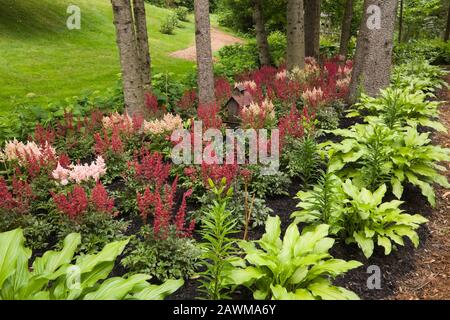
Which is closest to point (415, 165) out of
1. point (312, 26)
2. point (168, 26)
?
point (312, 26)

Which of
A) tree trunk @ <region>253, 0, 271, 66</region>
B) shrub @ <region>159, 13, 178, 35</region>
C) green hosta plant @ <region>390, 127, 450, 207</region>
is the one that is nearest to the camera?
green hosta plant @ <region>390, 127, 450, 207</region>

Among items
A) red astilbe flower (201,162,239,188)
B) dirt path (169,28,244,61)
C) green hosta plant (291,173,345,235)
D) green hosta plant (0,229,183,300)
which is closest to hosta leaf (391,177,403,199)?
green hosta plant (291,173,345,235)

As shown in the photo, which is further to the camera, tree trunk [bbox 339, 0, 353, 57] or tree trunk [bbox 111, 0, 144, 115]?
tree trunk [bbox 339, 0, 353, 57]

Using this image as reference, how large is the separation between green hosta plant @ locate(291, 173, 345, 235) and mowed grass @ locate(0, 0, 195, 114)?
8442mm

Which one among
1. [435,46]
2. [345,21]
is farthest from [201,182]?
[435,46]

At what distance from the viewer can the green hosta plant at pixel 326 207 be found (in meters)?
4.63

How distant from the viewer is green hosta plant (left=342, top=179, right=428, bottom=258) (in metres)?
4.54

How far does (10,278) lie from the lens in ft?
11.4

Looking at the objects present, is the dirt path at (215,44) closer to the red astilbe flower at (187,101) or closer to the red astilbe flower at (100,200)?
the red astilbe flower at (187,101)

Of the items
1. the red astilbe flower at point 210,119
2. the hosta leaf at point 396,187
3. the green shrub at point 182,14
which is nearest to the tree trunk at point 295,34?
the red astilbe flower at point 210,119

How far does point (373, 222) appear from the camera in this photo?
4777mm

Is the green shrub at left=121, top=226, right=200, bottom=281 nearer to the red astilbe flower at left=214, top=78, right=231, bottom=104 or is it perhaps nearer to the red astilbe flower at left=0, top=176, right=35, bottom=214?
the red astilbe flower at left=0, top=176, right=35, bottom=214

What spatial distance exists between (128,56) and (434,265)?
18.8 ft
